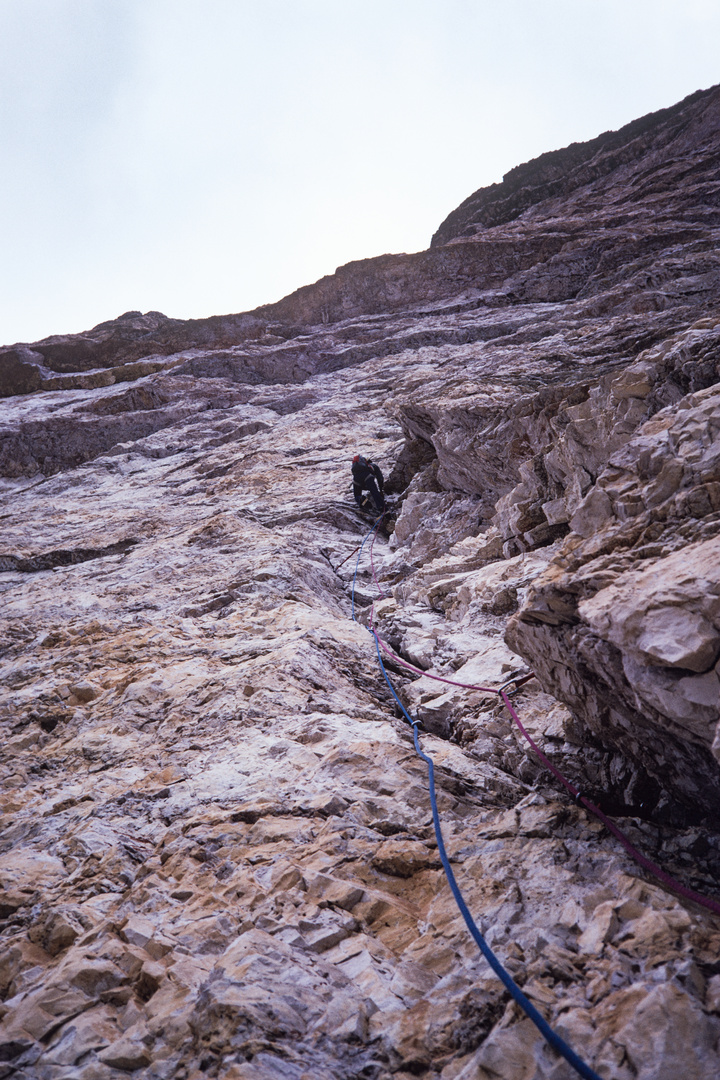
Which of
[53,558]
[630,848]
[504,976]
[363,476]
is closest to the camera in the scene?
[504,976]

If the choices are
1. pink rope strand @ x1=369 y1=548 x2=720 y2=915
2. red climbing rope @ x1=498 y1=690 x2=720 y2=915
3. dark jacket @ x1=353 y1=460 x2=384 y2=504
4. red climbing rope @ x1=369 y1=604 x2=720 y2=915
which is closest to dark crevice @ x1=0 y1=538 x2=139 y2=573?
dark jacket @ x1=353 y1=460 x2=384 y2=504

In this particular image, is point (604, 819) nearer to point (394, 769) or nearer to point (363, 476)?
point (394, 769)

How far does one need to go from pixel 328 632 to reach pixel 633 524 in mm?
3674

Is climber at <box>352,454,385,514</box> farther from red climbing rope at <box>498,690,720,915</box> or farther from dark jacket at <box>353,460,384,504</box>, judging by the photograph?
red climbing rope at <box>498,690,720,915</box>

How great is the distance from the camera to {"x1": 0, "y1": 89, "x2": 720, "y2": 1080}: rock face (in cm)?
203

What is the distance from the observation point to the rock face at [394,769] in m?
2.03

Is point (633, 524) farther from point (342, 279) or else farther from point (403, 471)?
point (342, 279)

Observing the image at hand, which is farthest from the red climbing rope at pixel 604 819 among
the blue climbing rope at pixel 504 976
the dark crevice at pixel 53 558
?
the dark crevice at pixel 53 558

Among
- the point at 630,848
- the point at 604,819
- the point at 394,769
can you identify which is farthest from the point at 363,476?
the point at 630,848

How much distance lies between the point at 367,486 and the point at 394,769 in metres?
7.69

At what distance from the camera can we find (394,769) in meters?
3.61

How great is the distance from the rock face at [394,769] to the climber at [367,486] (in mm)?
935

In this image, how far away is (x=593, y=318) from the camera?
15.6 m

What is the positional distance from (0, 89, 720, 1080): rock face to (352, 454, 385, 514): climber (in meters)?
0.94
